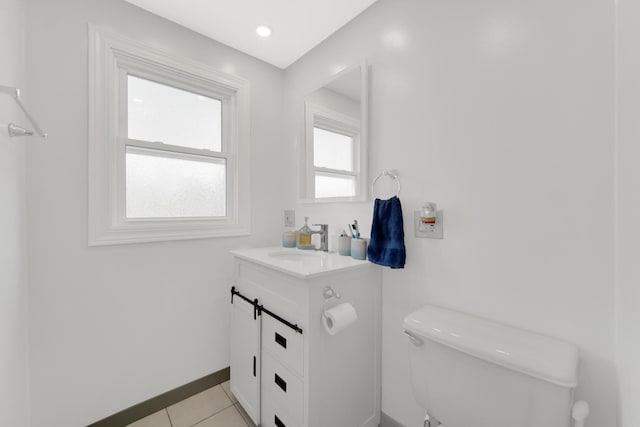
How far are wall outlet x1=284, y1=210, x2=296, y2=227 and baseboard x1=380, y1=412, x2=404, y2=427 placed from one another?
4.43 ft

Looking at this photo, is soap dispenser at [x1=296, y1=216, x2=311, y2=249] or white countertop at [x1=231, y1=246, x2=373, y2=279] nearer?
white countertop at [x1=231, y1=246, x2=373, y2=279]

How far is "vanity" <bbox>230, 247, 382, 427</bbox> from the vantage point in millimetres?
1104

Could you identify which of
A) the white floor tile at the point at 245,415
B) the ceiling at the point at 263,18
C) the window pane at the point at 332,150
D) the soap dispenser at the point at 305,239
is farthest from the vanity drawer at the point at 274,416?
the ceiling at the point at 263,18

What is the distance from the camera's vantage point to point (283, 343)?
1.21 meters

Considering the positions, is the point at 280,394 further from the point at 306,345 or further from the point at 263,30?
the point at 263,30

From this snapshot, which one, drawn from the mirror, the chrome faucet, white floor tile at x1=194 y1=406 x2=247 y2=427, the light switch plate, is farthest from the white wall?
white floor tile at x1=194 y1=406 x2=247 y2=427

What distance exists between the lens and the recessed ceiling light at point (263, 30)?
1.65 metres

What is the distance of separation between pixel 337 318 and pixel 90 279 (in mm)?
1368

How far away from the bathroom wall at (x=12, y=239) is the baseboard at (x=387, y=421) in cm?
159

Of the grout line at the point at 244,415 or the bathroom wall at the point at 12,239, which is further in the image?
the grout line at the point at 244,415

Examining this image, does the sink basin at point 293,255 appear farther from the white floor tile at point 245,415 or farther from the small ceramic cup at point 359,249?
the white floor tile at point 245,415

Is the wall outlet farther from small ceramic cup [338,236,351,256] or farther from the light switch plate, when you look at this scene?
the light switch plate

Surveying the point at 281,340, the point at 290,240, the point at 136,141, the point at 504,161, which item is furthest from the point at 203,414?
the point at 504,161

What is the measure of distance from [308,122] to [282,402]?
1.73m
